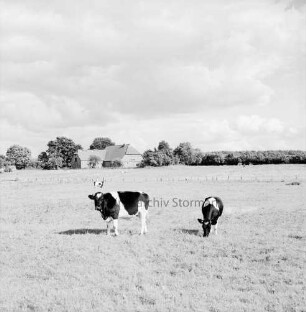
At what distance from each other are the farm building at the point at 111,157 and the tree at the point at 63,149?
3298mm

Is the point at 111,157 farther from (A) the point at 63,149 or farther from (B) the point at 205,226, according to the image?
(B) the point at 205,226

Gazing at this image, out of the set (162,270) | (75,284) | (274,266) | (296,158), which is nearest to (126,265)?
(162,270)

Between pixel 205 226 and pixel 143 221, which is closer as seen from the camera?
pixel 205 226

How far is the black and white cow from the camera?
16.9 m

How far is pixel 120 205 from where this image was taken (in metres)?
17.0

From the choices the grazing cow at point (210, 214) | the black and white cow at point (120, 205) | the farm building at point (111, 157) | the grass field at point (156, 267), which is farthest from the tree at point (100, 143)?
the grazing cow at point (210, 214)

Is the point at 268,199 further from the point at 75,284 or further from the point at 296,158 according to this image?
the point at 296,158

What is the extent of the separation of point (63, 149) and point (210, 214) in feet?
391

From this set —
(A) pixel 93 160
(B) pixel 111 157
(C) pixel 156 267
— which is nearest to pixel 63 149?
(A) pixel 93 160

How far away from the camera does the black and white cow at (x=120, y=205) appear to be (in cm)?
1689

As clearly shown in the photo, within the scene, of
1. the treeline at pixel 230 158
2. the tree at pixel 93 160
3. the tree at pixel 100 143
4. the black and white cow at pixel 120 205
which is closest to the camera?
the black and white cow at pixel 120 205

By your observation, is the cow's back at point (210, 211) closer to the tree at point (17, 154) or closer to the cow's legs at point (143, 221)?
the cow's legs at point (143, 221)

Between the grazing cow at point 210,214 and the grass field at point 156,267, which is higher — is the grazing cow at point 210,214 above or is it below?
above

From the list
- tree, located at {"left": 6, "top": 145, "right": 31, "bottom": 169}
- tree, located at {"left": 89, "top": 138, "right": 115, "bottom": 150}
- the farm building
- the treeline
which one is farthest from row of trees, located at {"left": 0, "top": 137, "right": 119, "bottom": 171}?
tree, located at {"left": 89, "top": 138, "right": 115, "bottom": 150}
